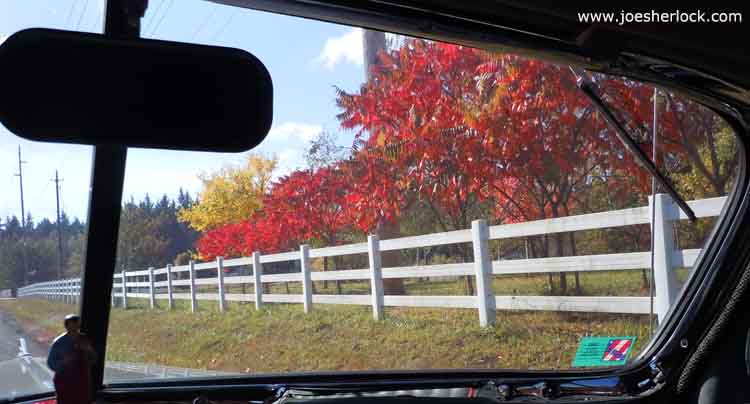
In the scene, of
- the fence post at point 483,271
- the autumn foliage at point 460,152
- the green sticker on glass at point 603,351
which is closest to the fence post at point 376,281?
the autumn foliage at point 460,152

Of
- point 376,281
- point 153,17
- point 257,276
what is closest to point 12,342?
point 257,276

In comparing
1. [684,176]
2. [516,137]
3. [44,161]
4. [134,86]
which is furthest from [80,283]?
[684,176]

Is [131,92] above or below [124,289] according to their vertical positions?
above

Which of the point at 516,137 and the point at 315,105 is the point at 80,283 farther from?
the point at 516,137

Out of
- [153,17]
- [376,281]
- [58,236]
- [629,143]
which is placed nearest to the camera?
[153,17]

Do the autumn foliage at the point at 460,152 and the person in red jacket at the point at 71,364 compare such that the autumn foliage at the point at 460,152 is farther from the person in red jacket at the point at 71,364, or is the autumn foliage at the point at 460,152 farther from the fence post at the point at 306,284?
the person in red jacket at the point at 71,364

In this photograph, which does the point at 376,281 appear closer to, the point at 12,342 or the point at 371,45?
the point at 371,45

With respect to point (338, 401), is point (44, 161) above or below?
above
